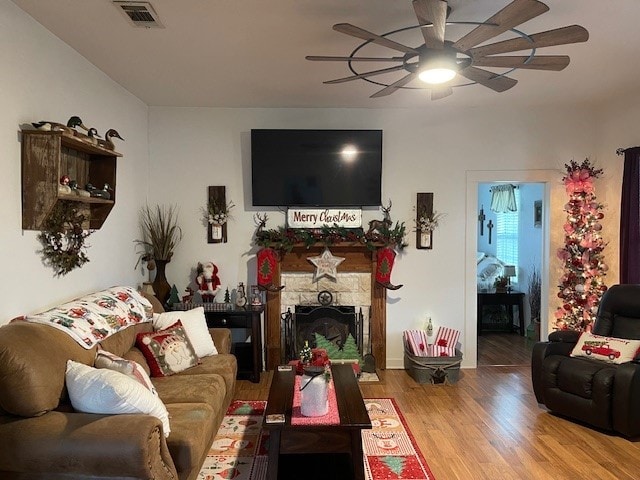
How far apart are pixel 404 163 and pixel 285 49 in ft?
6.96

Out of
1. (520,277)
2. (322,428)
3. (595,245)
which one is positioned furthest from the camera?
(520,277)

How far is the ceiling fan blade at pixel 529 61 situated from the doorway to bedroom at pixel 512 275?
354 centimetres

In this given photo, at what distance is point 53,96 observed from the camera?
315cm

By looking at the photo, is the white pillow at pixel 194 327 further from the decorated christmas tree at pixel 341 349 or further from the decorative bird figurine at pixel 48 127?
the decorative bird figurine at pixel 48 127

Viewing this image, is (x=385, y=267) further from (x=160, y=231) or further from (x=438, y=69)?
(x=438, y=69)

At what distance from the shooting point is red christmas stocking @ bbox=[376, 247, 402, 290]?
496 centimetres

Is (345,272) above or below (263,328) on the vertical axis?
above

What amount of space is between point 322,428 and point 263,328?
2.54 m

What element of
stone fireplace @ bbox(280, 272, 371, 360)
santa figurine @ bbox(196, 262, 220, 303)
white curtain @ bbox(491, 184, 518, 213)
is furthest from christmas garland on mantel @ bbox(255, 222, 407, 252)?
white curtain @ bbox(491, 184, 518, 213)

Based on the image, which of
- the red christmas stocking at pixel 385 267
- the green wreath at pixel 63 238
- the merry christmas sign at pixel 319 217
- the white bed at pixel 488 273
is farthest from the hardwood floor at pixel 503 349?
the green wreath at pixel 63 238

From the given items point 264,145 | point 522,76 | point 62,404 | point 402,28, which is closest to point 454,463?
point 62,404

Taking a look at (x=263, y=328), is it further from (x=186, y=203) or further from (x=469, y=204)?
(x=469, y=204)

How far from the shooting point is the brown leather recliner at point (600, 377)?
3320 millimetres

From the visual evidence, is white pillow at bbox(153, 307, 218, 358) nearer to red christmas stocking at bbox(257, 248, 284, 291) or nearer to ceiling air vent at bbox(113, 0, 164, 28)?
red christmas stocking at bbox(257, 248, 284, 291)
